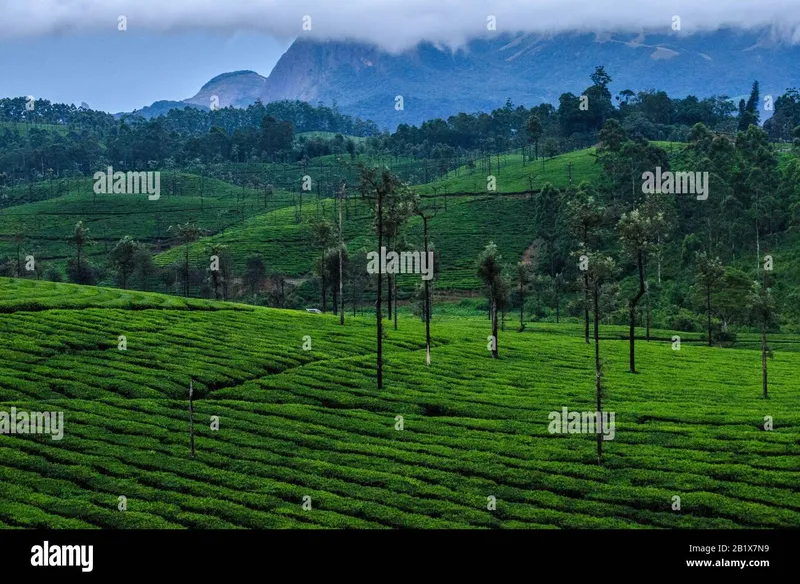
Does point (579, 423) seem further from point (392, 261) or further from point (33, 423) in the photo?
point (392, 261)

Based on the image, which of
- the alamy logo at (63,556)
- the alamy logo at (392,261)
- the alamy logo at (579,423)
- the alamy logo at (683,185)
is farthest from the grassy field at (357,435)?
the alamy logo at (683,185)

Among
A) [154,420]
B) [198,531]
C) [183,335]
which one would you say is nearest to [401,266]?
[183,335]

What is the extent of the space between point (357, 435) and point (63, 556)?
25.1 m

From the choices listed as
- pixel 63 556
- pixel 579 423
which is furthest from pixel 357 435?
pixel 63 556

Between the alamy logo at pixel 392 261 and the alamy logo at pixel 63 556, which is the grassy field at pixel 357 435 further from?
the alamy logo at pixel 392 261

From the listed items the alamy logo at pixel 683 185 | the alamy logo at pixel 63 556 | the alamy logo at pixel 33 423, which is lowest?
the alamy logo at pixel 63 556

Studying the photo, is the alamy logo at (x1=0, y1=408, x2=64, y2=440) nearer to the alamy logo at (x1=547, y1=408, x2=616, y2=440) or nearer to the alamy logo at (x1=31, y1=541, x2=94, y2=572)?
the alamy logo at (x1=31, y1=541, x2=94, y2=572)

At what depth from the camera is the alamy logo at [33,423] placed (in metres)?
54.7

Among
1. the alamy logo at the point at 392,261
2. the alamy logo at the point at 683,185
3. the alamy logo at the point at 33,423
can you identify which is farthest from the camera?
the alamy logo at the point at 683,185

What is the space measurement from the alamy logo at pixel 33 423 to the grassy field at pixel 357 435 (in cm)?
91

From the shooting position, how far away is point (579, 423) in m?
60.1

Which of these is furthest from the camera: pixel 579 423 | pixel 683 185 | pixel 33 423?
pixel 683 185

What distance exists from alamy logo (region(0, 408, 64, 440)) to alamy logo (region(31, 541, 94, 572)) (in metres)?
19.3

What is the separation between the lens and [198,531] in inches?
1617
